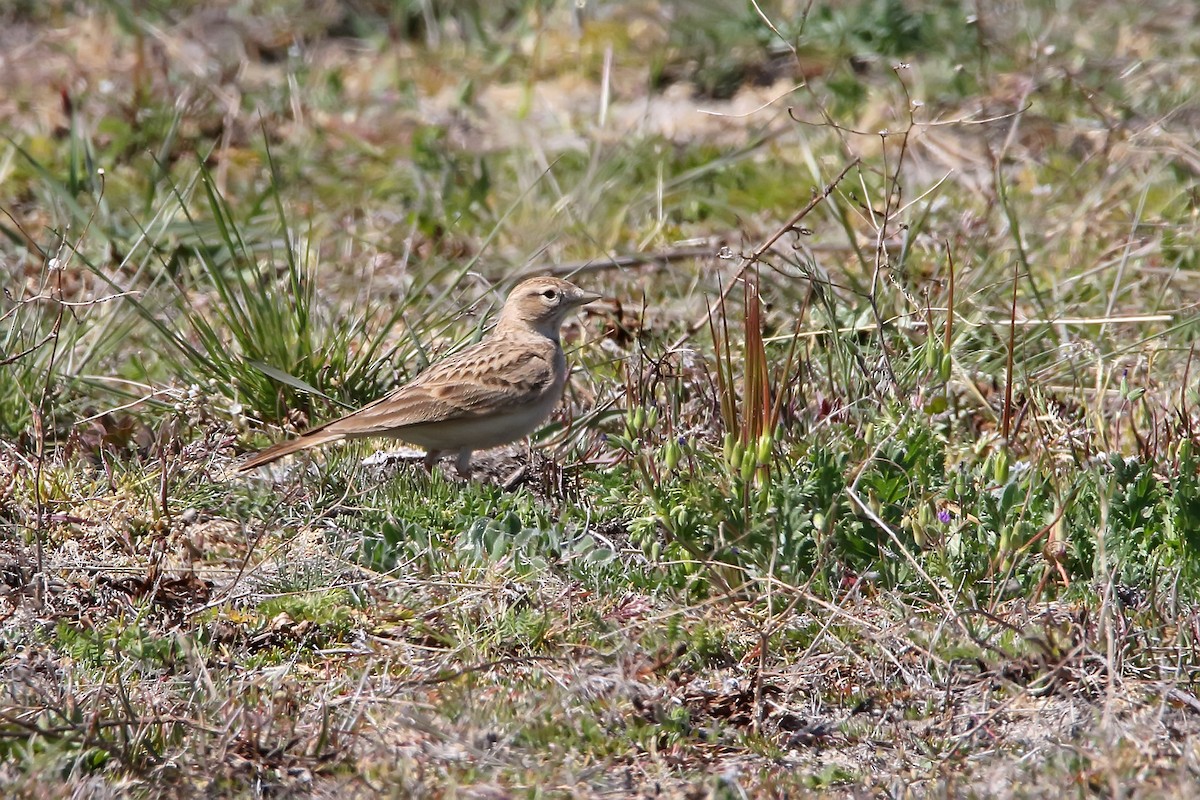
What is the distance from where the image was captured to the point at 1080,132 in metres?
8.82

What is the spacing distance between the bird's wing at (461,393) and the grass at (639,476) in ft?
0.73

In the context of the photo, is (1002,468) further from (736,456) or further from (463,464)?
(463,464)

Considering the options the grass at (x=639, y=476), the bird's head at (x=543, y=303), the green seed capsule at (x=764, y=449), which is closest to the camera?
the grass at (x=639, y=476)

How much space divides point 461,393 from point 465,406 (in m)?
0.07

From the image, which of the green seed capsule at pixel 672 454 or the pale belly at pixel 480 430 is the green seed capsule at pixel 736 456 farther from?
the pale belly at pixel 480 430

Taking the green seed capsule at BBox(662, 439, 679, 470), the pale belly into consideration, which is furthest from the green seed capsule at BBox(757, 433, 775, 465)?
the pale belly

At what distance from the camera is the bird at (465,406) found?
5812 millimetres

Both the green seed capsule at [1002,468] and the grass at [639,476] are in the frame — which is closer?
the grass at [639,476]

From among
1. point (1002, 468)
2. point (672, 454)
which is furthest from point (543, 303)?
point (1002, 468)

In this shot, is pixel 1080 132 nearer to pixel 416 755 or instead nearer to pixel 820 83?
pixel 820 83

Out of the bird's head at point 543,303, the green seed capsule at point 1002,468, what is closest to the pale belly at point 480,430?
the bird's head at point 543,303

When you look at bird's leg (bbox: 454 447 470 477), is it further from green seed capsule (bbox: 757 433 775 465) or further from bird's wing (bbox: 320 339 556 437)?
green seed capsule (bbox: 757 433 775 465)

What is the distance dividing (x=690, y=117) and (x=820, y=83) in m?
0.83

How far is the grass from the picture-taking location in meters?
4.31
